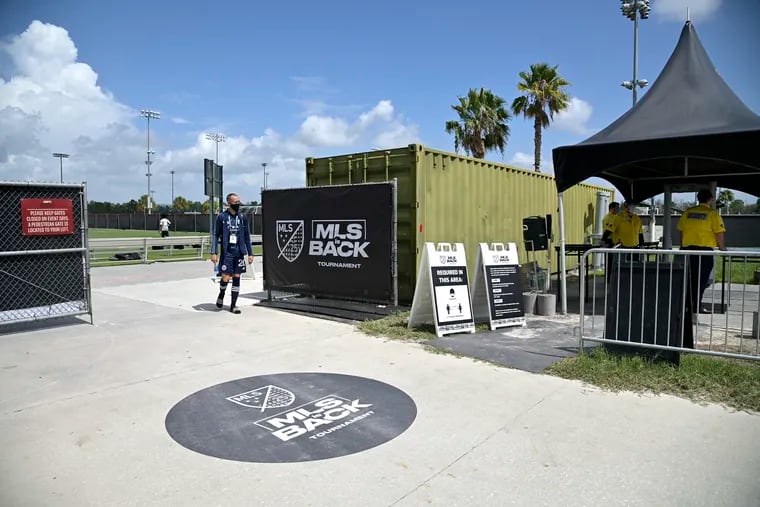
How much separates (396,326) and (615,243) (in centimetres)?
511

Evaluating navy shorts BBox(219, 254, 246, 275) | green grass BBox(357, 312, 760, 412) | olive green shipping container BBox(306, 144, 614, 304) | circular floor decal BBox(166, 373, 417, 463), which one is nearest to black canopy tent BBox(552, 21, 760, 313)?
olive green shipping container BBox(306, 144, 614, 304)

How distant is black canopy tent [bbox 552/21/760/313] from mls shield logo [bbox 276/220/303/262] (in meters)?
4.58

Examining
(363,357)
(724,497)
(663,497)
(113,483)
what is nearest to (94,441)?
(113,483)

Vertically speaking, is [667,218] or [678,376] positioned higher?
[667,218]

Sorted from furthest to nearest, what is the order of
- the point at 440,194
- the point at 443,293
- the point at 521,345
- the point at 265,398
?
the point at 440,194 < the point at 443,293 < the point at 521,345 < the point at 265,398

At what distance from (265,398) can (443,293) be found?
129 inches

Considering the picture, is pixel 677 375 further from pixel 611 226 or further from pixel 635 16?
pixel 635 16

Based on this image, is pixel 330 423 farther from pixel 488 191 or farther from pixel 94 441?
pixel 488 191

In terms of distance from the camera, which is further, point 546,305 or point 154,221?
point 154,221

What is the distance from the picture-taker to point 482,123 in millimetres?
29031

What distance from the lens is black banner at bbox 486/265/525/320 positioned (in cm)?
756

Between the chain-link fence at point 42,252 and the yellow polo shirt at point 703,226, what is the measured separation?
9.16 m

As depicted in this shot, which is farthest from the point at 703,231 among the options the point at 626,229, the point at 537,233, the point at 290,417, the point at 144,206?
the point at 144,206

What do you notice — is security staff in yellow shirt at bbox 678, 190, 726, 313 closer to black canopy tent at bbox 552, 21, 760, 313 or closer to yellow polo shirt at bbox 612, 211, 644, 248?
black canopy tent at bbox 552, 21, 760, 313
